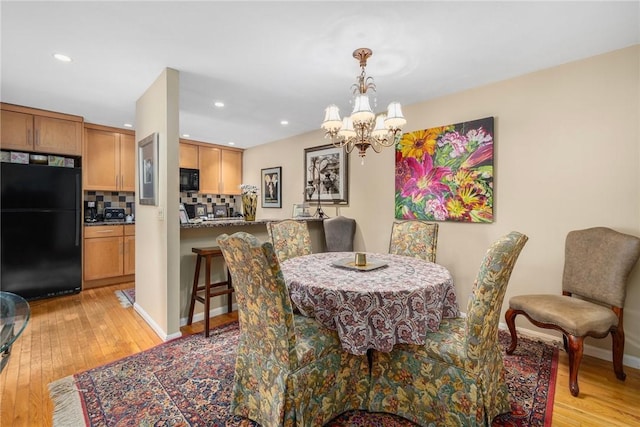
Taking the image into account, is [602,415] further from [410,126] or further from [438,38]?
[410,126]

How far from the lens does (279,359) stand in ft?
4.72

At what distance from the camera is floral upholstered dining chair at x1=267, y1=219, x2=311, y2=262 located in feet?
9.03

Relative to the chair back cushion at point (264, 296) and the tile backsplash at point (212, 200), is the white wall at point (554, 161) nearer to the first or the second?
the chair back cushion at point (264, 296)

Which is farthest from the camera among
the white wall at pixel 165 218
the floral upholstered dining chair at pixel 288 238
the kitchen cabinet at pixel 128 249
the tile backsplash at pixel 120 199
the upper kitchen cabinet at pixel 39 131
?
the tile backsplash at pixel 120 199

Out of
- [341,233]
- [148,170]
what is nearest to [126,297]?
[148,170]

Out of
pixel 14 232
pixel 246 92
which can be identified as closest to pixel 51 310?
pixel 14 232

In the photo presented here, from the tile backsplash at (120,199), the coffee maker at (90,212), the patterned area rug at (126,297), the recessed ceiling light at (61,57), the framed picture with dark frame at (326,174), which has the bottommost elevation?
the patterned area rug at (126,297)

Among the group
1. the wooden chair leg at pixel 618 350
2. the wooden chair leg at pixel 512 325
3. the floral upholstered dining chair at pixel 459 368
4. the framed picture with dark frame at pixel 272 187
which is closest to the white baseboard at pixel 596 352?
the wooden chair leg at pixel 618 350

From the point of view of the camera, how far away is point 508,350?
91.3 inches

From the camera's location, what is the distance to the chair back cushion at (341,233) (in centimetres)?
376

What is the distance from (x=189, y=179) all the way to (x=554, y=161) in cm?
513

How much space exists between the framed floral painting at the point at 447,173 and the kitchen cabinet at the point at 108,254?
385cm

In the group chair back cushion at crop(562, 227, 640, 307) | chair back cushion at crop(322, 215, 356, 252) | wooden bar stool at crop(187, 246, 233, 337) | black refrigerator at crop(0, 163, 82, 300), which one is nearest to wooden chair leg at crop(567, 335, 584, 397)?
chair back cushion at crop(562, 227, 640, 307)

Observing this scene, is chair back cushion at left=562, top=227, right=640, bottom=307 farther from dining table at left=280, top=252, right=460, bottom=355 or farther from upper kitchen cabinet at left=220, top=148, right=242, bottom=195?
upper kitchen cabinet at left=220, top=148, right=242, bottom=195
